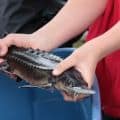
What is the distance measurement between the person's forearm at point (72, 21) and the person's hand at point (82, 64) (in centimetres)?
16

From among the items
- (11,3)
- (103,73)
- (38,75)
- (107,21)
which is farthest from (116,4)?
(11,3)

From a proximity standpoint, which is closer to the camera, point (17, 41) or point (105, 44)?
point (105, 44)

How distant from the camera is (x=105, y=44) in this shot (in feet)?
2.66

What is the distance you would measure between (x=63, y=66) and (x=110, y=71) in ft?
0.73

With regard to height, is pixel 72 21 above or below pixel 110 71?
above

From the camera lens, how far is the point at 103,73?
3.10 feet

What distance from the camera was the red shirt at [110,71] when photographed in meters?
0.93

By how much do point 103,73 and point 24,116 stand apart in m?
0.22

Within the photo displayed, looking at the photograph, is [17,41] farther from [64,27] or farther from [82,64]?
[82,64]

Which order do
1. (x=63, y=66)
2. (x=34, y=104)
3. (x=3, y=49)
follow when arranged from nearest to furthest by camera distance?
(x=63, y=66) < (x=3, y=49) < (x=34, y=104)

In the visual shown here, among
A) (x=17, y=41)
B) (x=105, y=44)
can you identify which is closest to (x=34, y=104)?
(x=17, y=41)

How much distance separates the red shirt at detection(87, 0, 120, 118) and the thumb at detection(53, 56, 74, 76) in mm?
185

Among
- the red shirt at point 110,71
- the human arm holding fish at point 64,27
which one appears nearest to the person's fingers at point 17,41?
the human arm holding fish at point 64,27

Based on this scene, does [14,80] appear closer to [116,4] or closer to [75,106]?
[75,106]
